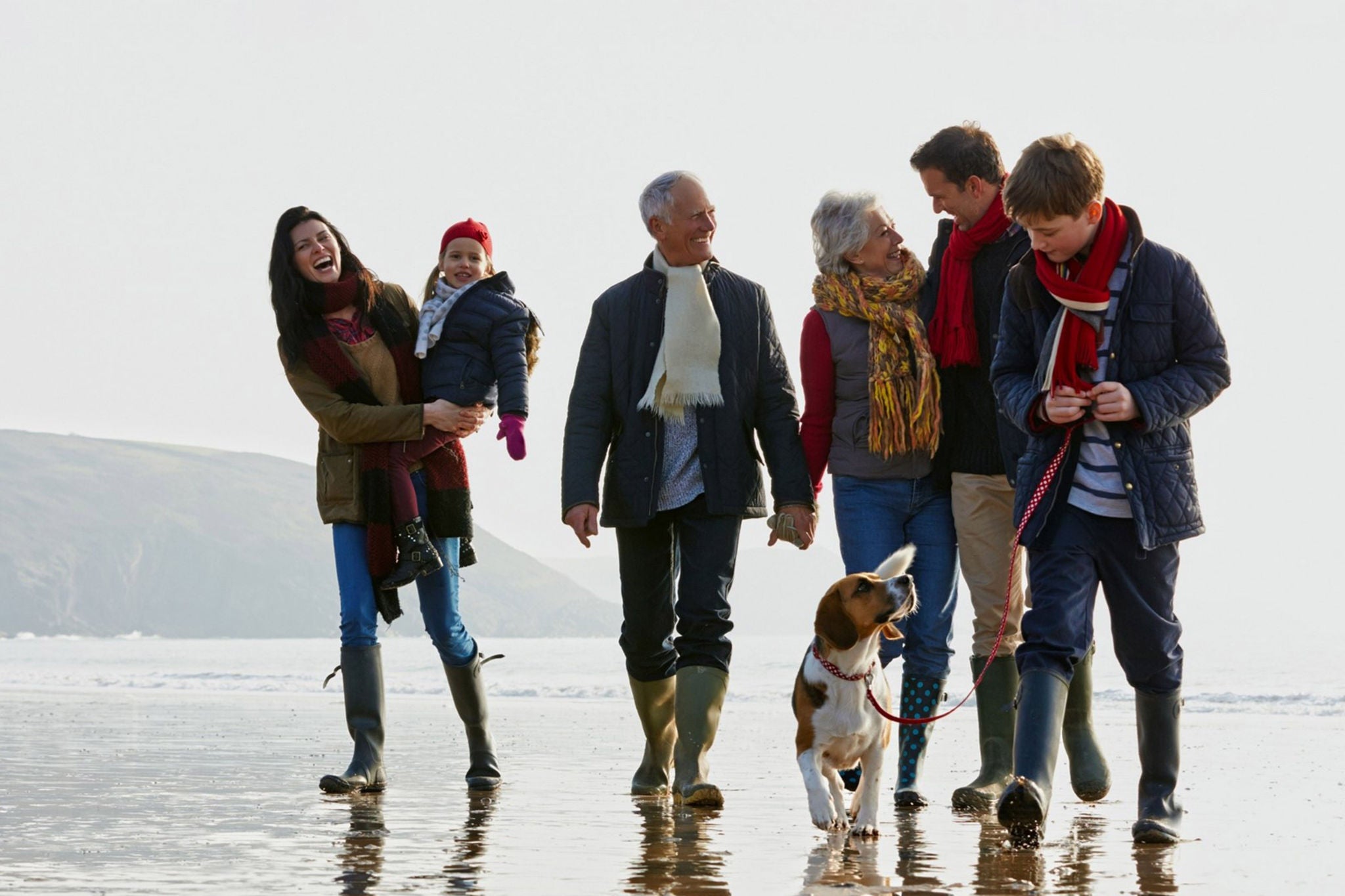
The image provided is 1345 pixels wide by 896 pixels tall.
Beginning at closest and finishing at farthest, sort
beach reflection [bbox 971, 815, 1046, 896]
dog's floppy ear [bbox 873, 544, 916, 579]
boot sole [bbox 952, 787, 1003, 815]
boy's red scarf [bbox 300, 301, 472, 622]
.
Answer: beach reflection [bbox 971, 815, 1046, 896] < dog's floppy ear [bbox 873, 544, 916, 579] < boot sole [bbox 952, 787, 1003, 815] < boy's red scarf [bbox 300, 301, 472, 622]

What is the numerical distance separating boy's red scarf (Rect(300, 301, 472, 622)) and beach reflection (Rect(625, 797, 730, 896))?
4.09 ft

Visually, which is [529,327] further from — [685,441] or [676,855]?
[676,855]

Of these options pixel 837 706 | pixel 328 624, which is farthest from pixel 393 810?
pixel 328 624

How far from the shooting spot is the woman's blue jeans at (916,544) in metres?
5.39

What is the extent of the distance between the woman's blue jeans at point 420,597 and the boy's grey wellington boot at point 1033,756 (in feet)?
7.86

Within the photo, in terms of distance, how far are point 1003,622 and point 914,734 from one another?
3.42 feet

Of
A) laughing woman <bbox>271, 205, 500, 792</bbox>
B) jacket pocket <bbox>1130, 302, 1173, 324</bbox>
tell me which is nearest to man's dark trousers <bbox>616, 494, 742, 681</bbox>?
laughing woman <bbox>271, 205, 500, 792</bbox>

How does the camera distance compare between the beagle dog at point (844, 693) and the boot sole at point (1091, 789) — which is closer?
the beagle dog at point (844, 693)

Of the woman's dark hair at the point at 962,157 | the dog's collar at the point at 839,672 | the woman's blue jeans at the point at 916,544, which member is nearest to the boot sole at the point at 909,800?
the woman's blue jeans at the point at 916,544

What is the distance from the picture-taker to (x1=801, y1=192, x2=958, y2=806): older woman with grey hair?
534 centimetres

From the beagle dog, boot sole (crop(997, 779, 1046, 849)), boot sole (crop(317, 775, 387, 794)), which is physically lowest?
boot sole (crop(317, 775, 387, 794))

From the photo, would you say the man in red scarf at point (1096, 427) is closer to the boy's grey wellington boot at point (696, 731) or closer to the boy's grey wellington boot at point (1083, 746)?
the boy's grey wellington boot at point (1083, 746)

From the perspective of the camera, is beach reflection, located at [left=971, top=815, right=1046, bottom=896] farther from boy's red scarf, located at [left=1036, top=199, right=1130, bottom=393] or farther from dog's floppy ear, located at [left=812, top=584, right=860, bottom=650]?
boy's red scarf, located at [left=1036, top=199, right=1130, bottom=393]

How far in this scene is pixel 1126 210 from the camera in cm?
431
